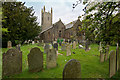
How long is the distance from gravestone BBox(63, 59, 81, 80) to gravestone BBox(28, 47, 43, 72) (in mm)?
1981

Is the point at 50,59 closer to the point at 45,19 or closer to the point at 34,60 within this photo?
the point at 34,60

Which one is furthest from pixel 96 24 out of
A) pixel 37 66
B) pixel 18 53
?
pixel 18 53

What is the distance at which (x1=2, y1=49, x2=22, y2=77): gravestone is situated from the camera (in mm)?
3117

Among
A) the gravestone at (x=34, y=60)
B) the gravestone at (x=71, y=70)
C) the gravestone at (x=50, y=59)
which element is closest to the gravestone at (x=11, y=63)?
the gravestone at (x=34, y=60)

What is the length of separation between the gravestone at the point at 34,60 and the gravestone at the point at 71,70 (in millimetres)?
1981

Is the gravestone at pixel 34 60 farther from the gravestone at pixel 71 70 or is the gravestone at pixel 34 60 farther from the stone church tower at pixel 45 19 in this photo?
the stone church tower at pixel 45 19

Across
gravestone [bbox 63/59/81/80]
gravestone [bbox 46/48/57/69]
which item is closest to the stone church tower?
gravestone [bbox 46/48/57/69]

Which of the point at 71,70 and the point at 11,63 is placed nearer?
the point at 71,70

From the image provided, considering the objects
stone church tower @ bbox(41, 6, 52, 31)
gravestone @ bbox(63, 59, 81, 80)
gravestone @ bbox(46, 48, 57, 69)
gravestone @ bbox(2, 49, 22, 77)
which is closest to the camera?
gravestone @ bbox(63, 59, 81, 80)

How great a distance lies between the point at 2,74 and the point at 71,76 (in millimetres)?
2906

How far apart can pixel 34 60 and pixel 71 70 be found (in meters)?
2.05

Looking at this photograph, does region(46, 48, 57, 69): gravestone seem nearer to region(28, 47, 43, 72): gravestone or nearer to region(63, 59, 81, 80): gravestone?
region(28, 47, 43, 72): gravestone

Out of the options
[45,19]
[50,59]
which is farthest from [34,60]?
[45,19]

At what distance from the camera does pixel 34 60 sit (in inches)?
138
